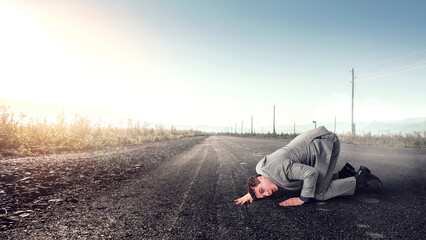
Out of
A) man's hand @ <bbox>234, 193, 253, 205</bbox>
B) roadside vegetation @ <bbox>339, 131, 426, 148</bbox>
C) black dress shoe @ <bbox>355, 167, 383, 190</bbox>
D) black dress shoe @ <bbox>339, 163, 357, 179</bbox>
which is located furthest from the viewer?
roadside vegetation @ <bbox>339, 131, 426, 148</bbox>

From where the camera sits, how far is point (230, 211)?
3135 millimetres

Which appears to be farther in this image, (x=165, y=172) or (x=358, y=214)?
(x=165, y=172)

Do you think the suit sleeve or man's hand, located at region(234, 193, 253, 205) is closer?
the suit sleeve

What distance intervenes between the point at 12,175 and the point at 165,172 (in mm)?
3113

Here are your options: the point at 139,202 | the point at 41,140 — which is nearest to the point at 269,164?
the point at 139,202

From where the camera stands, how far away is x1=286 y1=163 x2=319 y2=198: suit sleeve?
10.8 ft

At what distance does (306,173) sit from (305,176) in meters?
0.05

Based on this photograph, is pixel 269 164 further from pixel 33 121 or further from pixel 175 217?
pixel 33 121

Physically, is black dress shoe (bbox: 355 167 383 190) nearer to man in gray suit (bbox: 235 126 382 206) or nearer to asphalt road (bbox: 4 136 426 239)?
man in gray suit (bbox: 235 126 382 206)

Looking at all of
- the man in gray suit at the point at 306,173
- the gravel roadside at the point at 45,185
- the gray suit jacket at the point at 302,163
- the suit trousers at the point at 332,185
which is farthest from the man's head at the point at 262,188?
the gravel roadside at the point at 45,185

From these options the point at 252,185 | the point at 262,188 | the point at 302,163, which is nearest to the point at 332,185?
the point at 302,163

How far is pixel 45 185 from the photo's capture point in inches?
173

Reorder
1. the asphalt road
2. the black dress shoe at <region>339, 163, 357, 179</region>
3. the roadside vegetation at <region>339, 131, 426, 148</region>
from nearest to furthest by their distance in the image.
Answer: the asphalt road
the black dress shoe at <region>339, 163, 357, 179</region>
the roadside vegetation at <region>339, 131, 426, 148</region>

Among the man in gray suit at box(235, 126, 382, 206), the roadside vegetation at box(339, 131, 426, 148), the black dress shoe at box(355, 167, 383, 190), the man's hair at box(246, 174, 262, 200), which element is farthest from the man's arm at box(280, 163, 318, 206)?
the roadside vegetation at box(339, 131, 426, 148)
